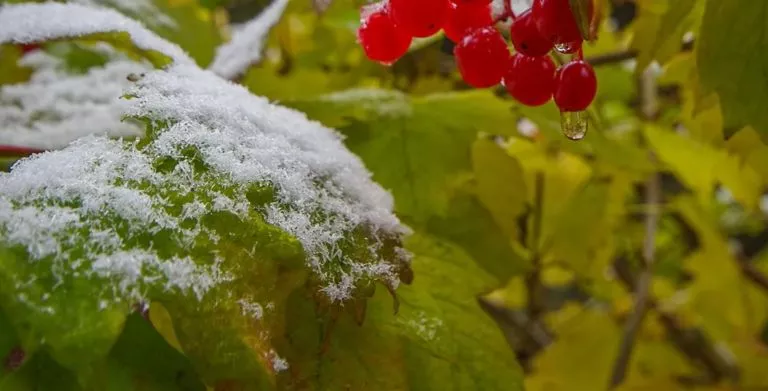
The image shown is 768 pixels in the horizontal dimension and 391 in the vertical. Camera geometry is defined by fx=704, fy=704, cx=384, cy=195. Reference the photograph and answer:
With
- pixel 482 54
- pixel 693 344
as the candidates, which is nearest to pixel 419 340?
pixel 482 54

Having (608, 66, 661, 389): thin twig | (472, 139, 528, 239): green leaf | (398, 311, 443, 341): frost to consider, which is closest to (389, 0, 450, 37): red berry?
(398, 311, 443, 341): frost

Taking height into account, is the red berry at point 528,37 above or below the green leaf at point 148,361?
above

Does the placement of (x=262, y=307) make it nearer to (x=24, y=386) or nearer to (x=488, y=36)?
(x=24, y=386)

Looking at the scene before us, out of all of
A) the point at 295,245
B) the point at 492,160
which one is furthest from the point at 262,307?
the point at 492,160

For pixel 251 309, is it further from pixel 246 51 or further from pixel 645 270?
pixel 645 270

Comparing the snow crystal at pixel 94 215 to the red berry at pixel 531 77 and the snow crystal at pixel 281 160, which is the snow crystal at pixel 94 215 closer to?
the snow crystal at pixel 281 160

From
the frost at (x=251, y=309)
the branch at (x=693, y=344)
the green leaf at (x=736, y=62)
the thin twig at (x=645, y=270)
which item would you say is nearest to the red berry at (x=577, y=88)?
the green leaf at (x=736, y=62)
